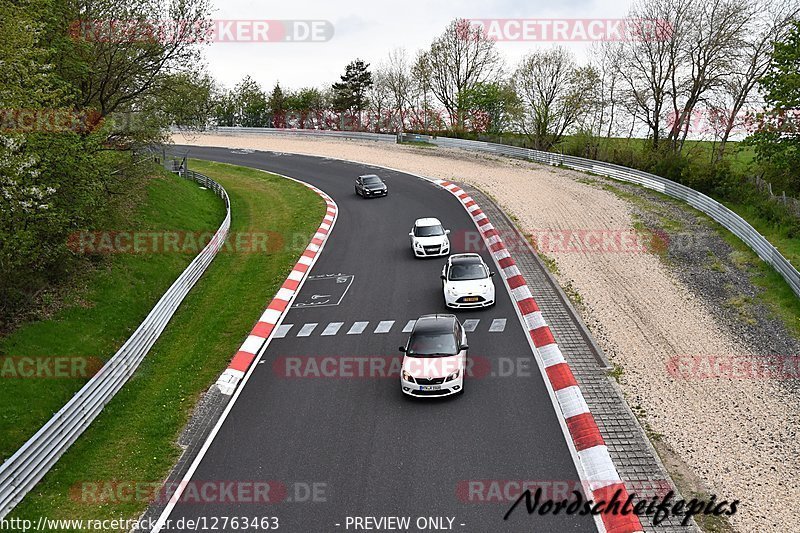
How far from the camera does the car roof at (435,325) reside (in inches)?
581

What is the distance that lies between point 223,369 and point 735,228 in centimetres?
2314

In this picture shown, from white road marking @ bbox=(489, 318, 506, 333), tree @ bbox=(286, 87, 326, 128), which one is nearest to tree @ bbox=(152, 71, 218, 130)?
white road marking @ bbox=(489, 318, 506, 333)

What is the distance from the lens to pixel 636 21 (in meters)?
41.5

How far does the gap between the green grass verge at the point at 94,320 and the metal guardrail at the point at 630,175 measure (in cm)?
2281

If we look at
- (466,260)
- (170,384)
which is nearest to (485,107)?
(466,260)

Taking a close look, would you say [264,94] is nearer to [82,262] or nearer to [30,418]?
[82,262]

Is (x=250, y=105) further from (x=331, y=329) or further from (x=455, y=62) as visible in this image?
(x=331, y=329)

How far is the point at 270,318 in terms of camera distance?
61.5ft

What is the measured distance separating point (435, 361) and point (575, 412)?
3497 mm

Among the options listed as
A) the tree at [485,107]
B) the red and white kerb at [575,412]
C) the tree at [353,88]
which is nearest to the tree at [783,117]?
the red and white kerb at [575,412]

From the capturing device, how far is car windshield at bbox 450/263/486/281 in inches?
740

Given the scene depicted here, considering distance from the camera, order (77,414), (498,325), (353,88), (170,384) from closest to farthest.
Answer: (77,414)
(170,384)
(498,325)
(353,88)

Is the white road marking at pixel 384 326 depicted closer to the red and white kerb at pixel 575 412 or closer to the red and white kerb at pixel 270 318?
the red and white kerb at pixel 270 318

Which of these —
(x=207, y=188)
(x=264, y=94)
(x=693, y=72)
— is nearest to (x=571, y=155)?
(x=693, y=72)
